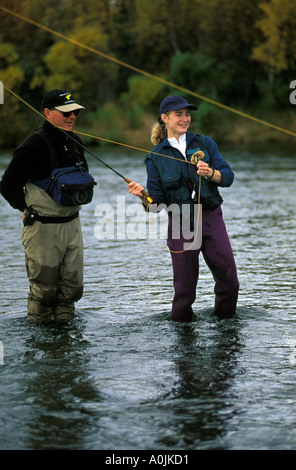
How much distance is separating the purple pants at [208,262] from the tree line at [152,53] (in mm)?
29043

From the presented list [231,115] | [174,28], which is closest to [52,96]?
[231,115]

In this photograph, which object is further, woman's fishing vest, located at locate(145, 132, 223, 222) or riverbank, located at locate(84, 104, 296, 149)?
riverbank, located at locate(84, 104, 296, 149)

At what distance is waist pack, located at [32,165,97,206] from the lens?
567cm

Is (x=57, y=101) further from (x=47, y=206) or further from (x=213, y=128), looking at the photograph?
(x=213, y=128)

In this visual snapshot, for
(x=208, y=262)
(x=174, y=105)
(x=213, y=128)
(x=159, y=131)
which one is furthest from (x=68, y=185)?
(x=213, y=128)

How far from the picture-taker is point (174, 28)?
55.6 m

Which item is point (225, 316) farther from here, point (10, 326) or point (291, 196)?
point (291, 196)

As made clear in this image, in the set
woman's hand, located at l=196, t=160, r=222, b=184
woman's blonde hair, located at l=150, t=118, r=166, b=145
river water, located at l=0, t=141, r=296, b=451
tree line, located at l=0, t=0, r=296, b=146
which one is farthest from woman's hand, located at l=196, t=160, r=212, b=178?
tree line, located at l=0, t=0, r=296, b=146

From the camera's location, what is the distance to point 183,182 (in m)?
5.72

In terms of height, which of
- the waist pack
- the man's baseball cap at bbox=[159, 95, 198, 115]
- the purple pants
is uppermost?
the man's baseball cap at bbox=[159, 95, 198, 115]

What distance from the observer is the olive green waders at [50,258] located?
5.78m

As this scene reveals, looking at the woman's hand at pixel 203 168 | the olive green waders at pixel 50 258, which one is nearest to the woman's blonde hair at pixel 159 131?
the woman's hand at pixel 203 168

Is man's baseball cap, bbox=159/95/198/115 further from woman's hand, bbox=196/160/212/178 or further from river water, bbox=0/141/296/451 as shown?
river water, bbox=0/141/296/451
